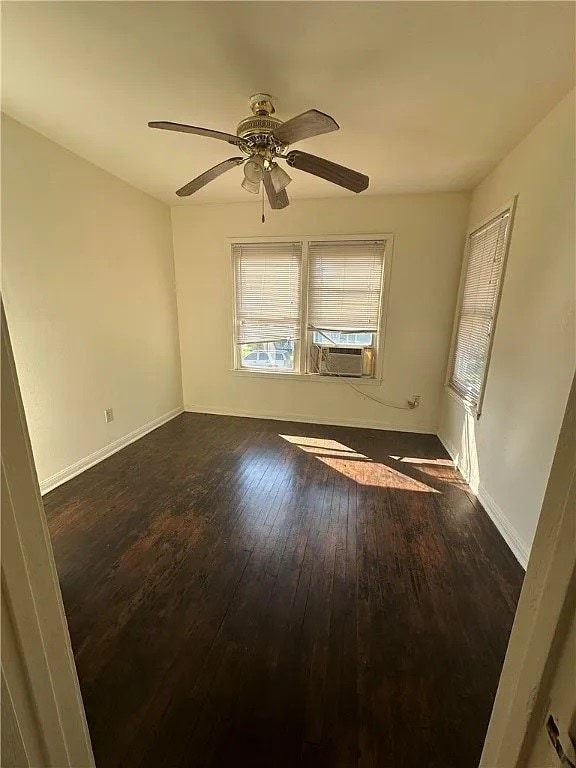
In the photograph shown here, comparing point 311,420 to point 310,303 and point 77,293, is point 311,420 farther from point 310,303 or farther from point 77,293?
point 77,293

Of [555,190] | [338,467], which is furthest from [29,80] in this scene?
[338,467]

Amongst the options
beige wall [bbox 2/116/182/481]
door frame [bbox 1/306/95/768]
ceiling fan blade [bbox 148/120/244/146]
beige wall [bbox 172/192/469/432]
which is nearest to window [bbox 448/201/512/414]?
beige wall [bbox 172/192/469/432]

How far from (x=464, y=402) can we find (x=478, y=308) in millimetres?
861

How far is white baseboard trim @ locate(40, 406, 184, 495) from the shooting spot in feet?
8.57

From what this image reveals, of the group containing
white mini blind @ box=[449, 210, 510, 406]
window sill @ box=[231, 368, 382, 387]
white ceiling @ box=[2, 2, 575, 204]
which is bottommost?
window sill @ box=[231, 368, 382, 387]

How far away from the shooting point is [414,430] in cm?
390

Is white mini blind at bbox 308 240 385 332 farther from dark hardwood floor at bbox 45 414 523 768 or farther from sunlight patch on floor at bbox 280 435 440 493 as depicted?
dark hardwood floor at bbox 45 414 523 768

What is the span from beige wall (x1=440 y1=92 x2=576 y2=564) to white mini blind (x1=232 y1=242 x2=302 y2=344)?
2.08 m

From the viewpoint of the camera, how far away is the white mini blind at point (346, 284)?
363 centimetres

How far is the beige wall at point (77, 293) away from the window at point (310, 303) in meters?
1.06

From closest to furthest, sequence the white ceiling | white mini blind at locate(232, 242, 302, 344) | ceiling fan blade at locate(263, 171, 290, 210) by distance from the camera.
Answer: the white ceiling < ceiling fan blade at locate(263, 171, 290, 210) < white mini blind at locate(232, 242, 302, 344)

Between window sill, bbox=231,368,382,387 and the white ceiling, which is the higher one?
the white ceiling

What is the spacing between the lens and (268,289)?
13.0 ft

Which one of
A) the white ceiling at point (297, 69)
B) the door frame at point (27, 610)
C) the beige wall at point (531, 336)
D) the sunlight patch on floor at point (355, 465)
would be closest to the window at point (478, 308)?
the beige wall at point (531, 336)
